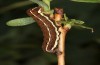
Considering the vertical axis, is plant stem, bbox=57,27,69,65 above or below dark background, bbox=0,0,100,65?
above

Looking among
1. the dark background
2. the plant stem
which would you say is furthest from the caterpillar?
the dark background

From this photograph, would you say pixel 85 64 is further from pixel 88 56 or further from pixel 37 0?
pixel 37 0

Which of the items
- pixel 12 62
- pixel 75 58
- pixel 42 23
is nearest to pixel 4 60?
pixel 12 62

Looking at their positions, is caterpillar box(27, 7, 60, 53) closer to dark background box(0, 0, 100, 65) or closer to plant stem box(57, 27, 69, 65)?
plant stem box(57, 27, 69, 65)

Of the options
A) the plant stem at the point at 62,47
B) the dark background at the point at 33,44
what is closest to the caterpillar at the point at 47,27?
the plant stem at the point at 62,47

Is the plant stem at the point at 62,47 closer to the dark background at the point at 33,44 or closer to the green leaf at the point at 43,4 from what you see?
the green leaf at the point at 43,4

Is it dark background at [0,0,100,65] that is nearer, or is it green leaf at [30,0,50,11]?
green leaf at [30,0,50,11]
